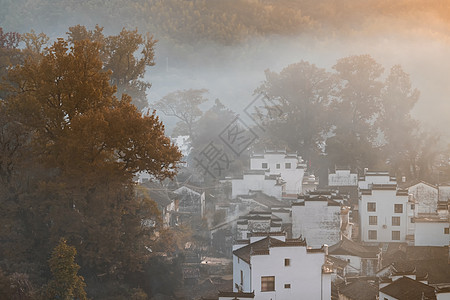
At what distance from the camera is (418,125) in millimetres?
42219

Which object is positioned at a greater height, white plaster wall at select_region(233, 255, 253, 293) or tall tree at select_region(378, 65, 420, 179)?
tall tree at select_region(378, 65, 420, 179)

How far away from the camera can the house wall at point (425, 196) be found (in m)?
32.8

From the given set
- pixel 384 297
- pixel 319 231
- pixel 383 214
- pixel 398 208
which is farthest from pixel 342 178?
pixel 384 297

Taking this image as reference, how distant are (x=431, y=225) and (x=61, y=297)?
1516 cm

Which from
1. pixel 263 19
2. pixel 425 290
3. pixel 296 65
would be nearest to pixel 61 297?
pixel 425 290

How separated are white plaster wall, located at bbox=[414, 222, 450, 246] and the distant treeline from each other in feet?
111

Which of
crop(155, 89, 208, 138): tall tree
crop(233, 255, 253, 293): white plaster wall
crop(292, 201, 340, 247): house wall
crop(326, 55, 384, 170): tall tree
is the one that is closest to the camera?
crop(233, 255, 253, 293): white plaster wall

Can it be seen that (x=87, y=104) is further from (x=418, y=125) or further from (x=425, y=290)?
(x=418, y=125)

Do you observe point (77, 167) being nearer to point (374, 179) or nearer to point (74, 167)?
point (74, 167)

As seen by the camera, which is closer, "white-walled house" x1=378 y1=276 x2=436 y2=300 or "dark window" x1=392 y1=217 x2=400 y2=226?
"white-walled house" x1=378 y1=276 x2=436 y2=300

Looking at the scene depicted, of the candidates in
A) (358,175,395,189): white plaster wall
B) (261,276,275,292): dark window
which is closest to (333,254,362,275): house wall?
(261,276,275,292): dark window

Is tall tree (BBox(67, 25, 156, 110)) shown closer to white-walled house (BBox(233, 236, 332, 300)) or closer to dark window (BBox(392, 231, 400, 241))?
white-walled house (BBox(233, 236, 332, 300))

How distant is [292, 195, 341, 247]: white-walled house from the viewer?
26.1m

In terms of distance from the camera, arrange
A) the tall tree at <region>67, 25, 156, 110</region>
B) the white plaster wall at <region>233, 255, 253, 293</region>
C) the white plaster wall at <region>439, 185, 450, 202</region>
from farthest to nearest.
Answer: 1. the white plaster wall at <region>439, 185, 450, 202</region>
2. the tall tree at <region>67, 25, 156, 110</region>
3. the white plaster wall at <region>233, 255, 253, 293</region>
